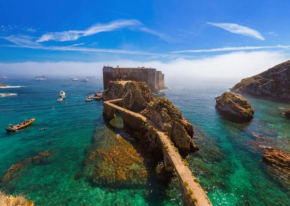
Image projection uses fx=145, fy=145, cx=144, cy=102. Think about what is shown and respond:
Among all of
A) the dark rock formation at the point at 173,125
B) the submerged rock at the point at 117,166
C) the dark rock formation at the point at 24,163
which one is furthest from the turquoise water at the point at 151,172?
the dark rock formation at the point at 173,125

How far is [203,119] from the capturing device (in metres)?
45.9

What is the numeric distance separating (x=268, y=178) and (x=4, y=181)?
120 feet

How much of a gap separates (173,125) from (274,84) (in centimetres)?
9877

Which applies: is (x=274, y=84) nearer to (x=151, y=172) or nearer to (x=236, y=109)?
(x=236, y=109)

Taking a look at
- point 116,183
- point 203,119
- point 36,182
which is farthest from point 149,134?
point 203,119

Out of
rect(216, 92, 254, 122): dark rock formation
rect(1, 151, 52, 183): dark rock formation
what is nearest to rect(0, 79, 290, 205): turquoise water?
rect(1, 151, 52, 183): dark rock formation

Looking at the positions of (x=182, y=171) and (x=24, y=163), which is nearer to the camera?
(x=182, y=171)

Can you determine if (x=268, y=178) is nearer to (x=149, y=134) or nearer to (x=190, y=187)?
(x=190, y=187)

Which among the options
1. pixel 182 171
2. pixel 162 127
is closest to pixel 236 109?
pixel 162 127

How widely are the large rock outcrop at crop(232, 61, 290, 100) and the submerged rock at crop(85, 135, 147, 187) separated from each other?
9901cm

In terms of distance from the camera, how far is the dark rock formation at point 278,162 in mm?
21781

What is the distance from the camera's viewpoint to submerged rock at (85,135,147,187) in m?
19.5

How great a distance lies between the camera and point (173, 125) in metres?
26.1

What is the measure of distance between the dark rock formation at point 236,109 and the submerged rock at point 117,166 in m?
37.0
